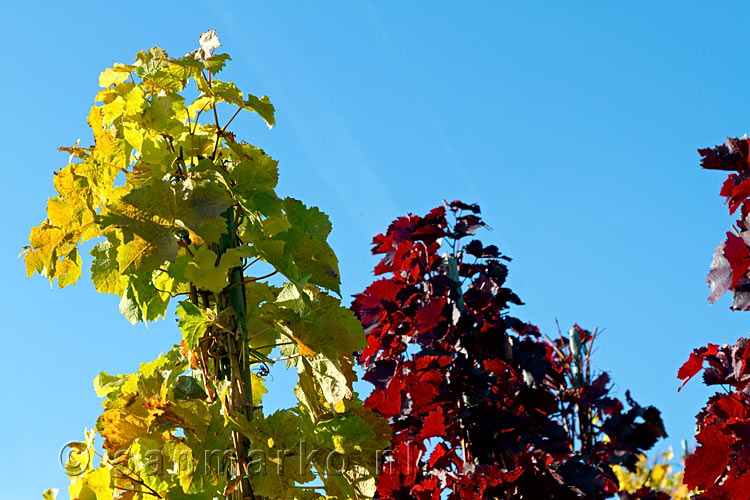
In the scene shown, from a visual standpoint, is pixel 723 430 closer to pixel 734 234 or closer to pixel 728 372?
pixel 728 372

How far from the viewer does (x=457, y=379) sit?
2775 millimetres

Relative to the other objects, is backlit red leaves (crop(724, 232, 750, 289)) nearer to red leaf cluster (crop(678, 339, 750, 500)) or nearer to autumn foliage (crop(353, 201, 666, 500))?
red leaf cluster (crop(678, 339, 750, 500))

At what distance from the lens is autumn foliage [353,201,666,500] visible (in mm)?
2631

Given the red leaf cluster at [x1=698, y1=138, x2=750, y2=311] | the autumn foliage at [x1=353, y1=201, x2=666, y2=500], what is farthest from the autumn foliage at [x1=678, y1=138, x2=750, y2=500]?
the autumn foliage at [x1=353, y1=201, x2=666, y2=500]

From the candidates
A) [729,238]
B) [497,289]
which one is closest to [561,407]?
[497,289]

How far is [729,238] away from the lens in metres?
1.88

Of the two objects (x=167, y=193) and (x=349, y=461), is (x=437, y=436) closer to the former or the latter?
(x=349, y=461)

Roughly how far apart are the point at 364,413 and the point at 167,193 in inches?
29.3

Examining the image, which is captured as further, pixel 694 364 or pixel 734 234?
pixel 694 364

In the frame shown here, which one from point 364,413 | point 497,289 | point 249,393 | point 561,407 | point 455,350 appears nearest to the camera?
point 249,393

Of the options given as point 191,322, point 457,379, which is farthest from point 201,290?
point 457,379

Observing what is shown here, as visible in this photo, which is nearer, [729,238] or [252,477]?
[252,477]

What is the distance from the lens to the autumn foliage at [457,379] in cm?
263

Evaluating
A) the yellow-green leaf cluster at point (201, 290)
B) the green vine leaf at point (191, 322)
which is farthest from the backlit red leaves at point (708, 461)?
the green vine leaf at point (191, 322)
